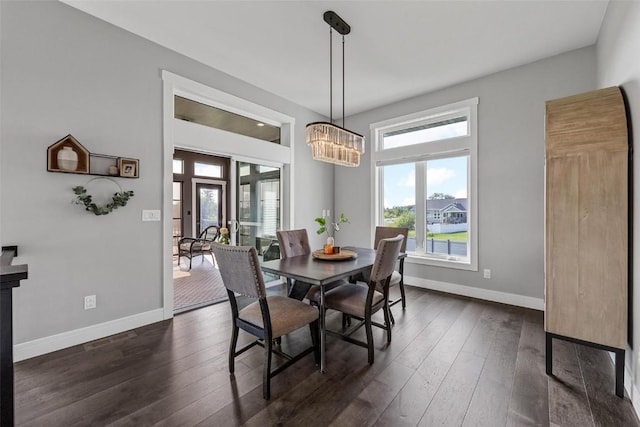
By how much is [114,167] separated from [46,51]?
3.33ft

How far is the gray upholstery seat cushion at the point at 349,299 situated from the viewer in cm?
227

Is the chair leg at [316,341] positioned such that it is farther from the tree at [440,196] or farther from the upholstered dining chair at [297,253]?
the tree at [440,196]

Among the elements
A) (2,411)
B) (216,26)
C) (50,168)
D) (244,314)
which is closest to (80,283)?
(50,168)

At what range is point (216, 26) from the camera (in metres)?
2.67

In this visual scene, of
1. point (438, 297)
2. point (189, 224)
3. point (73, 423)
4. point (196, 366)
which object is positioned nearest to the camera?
point (73, 423)

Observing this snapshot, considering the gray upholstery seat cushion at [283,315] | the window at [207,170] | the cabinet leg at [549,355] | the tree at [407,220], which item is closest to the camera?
the gray upholstery seat cushion at [283,315]

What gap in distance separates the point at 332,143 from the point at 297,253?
127cm

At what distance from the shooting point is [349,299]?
2.35 metres

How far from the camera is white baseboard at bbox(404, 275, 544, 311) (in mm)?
3329

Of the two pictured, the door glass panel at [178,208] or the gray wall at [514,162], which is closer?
the gray wall at [514,162]

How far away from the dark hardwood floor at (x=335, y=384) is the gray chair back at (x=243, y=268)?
2.19 feet

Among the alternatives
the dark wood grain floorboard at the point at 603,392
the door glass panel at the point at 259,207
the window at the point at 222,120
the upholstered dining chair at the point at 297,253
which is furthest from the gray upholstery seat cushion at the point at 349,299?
the window at the point at 222,120

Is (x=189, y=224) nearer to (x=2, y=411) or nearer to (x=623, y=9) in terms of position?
(x=2, y=411)

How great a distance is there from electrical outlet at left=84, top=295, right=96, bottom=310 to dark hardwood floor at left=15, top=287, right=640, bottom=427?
337mm
